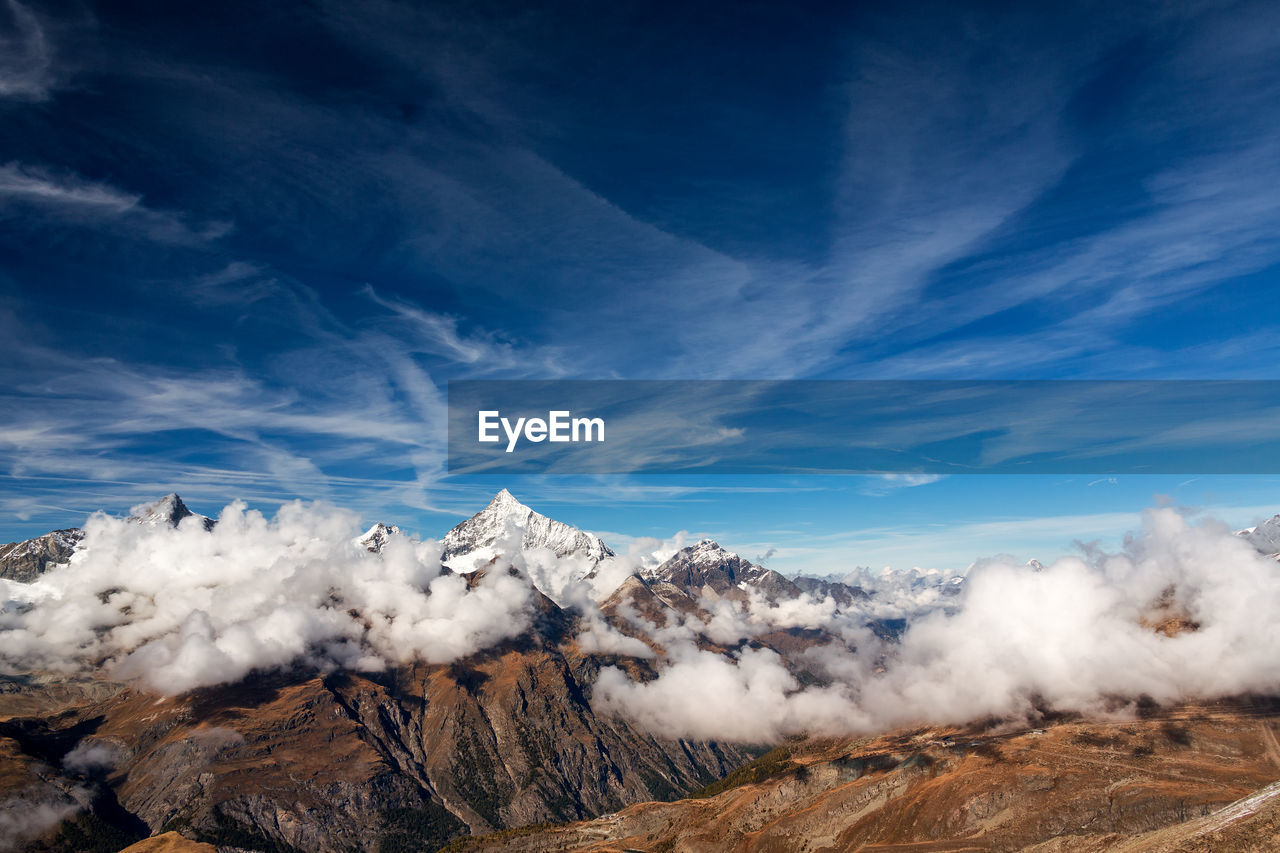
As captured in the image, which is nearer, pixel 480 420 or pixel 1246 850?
pixel 480 420

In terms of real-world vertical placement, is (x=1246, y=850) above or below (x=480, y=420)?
below

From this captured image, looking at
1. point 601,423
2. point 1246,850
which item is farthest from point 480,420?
point 1246,850

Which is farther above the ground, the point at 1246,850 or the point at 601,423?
the point at 601,423

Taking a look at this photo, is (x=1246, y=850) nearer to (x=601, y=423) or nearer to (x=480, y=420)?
(x=601, y=423)

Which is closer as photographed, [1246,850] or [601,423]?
[601,423]
